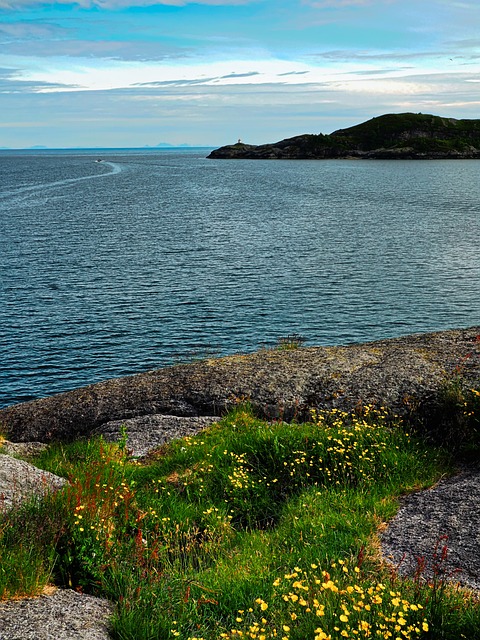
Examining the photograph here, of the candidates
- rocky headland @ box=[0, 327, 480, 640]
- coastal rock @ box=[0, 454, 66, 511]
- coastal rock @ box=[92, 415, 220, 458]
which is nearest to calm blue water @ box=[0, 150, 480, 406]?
rocky headland @ box=[0, 327, 480, 640]

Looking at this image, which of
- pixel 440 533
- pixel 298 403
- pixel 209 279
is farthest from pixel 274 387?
pixel 209 279

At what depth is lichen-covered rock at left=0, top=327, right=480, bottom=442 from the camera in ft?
53.4

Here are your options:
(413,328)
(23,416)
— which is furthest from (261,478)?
(413,328)

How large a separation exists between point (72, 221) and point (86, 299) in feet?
145

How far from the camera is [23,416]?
1919cm

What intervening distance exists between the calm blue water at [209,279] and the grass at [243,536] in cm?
2118

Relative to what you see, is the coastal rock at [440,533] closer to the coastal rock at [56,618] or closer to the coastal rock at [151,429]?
the coastal rock at [56,618]

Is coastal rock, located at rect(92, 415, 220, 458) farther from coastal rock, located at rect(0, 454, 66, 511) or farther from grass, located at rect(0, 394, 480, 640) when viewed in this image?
coastal rock, located at rect(0, 454, 66, 511)

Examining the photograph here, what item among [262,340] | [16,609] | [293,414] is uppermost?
[16,609]

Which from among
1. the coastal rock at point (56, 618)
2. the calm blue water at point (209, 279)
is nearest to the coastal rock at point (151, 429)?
the coastal rock at point (56, 618)

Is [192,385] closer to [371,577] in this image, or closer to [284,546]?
[284,546]

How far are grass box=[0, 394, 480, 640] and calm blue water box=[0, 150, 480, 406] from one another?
69.5ft

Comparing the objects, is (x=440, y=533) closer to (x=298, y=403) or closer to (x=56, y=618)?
(x=56, y=618)

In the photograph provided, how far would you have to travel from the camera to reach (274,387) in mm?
17359
